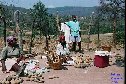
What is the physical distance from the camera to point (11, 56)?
31.8 ft

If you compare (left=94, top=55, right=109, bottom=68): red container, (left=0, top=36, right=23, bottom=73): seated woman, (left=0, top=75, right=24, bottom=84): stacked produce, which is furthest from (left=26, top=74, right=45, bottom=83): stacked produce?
(left=94, top=55, right=109, bottom=68): red container

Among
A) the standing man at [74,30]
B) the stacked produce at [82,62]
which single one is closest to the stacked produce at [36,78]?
the stacked produce at [82,62]

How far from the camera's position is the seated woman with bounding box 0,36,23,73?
375 inches

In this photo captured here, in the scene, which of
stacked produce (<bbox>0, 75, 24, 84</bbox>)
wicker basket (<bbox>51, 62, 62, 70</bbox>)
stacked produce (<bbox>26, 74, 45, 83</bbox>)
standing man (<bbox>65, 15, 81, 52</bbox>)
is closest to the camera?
stacked produce (<bbox>0, 75, 24, 84</bbox>)

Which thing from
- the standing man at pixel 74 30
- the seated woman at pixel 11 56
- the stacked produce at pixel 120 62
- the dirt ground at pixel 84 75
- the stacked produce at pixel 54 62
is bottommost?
the dirt ground at pixel 84 75

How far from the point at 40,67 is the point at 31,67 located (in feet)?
2.26

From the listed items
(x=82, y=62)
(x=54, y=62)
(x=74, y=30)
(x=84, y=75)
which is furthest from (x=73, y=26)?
(x=84, y=75)

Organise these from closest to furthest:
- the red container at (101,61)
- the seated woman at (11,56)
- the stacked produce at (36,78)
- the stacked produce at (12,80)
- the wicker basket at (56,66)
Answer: the stacked produce at (12,80) < the stacked produce at (36,78) < the seated woman at (11,56) < the wicker basket at (56,66) < the red container at (101,61)

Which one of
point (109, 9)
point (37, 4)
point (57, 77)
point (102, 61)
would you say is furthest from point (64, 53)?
point (37, 4)

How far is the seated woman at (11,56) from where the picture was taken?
952 centimetres

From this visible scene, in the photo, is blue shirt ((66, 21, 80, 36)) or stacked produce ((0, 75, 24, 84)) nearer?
stacked produce ((0, 75, 24, 84))

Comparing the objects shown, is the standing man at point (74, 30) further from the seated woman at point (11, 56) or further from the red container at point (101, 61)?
the seated woman at point (11, 56)

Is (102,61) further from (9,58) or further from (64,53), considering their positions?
(9,58)

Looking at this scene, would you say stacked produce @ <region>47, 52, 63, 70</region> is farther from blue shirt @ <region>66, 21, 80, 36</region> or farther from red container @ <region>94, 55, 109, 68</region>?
blue shirt @ <region>66, 21, 80, 36</region>
